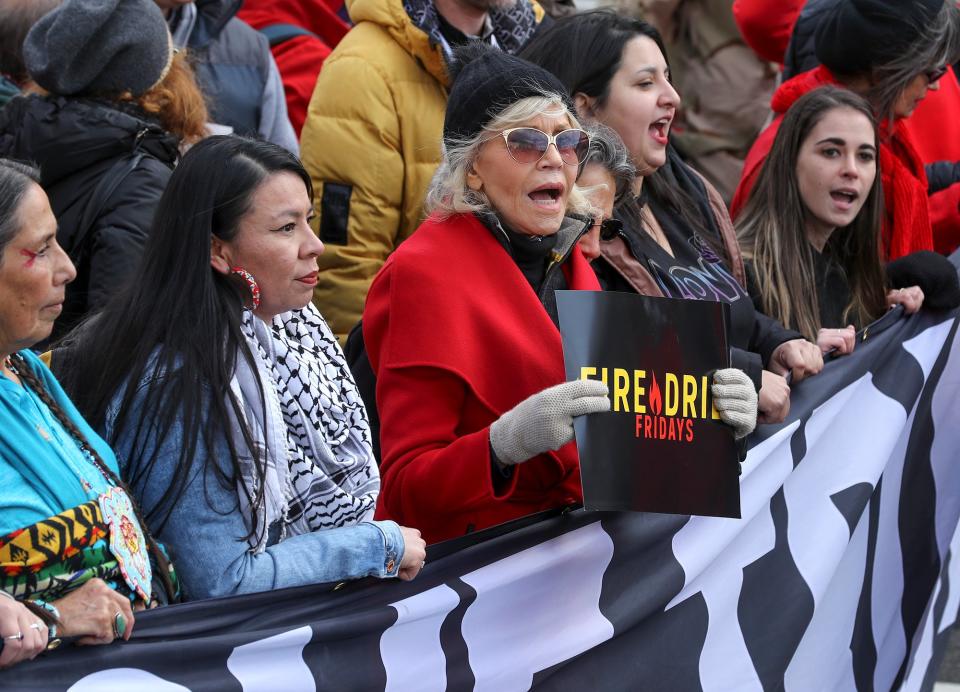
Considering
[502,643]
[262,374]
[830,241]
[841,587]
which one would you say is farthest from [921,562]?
[262,374]

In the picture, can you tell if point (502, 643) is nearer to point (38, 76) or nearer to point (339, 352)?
point (339, 352)

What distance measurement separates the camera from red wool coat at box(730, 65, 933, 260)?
5094 millimetres

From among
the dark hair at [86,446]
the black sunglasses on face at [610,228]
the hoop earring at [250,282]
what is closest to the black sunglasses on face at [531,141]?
the black sunglasses on face at [610,228]

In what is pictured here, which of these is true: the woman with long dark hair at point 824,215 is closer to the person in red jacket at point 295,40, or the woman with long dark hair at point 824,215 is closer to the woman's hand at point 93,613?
the person in red jacket at point 295,40

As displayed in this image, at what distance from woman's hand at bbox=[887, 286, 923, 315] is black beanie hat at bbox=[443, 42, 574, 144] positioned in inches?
69.5

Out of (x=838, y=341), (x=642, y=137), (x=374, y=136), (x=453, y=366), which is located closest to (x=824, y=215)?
(x=838, y=341)

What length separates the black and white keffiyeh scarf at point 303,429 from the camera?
2797 mm

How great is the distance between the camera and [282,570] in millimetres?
2666

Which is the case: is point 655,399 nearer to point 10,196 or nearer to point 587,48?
point 10,196

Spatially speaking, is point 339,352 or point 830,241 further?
point 830,241

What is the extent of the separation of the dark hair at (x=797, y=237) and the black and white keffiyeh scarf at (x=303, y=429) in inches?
69.9

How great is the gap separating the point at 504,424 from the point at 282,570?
20.5 inches

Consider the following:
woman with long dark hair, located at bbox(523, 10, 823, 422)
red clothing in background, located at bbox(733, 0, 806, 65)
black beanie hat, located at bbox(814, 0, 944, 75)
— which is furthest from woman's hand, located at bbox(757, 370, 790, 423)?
red clothing in background, located at bbox(733, 0, 806, 65)

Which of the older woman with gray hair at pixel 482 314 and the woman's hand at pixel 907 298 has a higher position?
the older woman with gray hair at pixel 482 314
